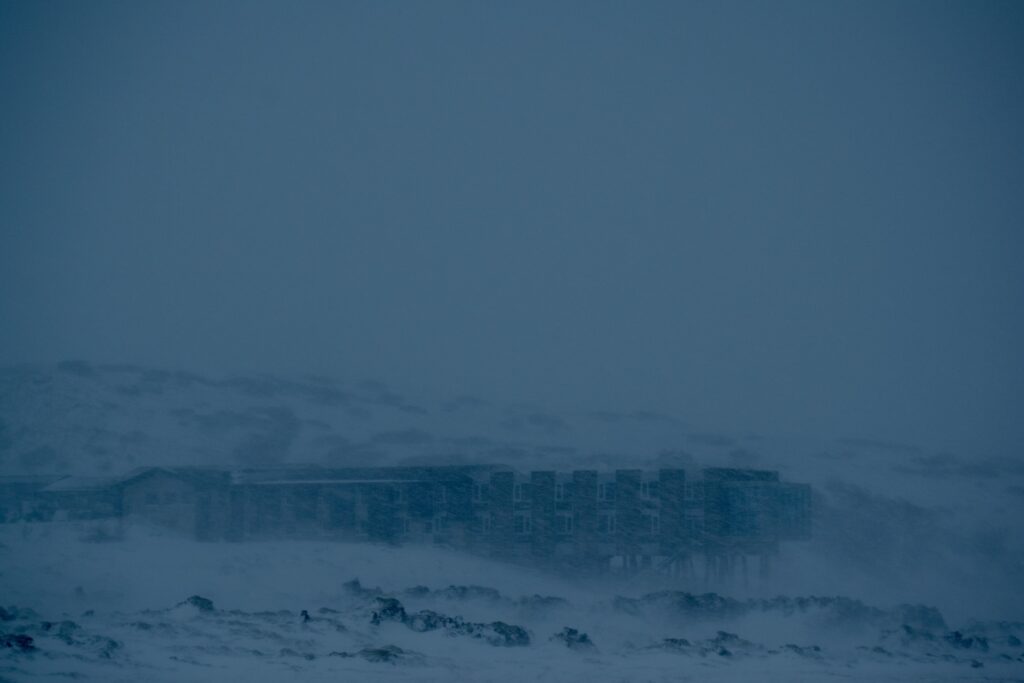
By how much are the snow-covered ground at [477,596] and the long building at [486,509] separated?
1.71 m

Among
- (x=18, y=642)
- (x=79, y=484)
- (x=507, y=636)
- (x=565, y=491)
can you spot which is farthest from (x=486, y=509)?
(x=18, y=642)

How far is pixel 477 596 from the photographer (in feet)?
93.0

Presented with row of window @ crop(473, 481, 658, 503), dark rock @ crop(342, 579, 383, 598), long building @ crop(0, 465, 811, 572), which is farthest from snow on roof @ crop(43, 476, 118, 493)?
row of window @ crop(473, 481, 658, 503)

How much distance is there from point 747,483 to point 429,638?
831 inches

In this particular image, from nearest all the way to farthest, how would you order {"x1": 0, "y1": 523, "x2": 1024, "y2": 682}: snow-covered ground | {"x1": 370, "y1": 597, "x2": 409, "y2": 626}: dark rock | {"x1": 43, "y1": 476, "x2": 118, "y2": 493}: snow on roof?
{"x1": 0, "y1": 523, "x2": 1024, "y2": 682}: snow-covered ground → {"x1": 370, "y1": 597, "x2": 409, "y2": 626}: dark rock → {"x1": 43, "y1": 476, "x2": 118, "y2": 493}: snow on roof

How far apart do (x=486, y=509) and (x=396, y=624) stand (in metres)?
16.0

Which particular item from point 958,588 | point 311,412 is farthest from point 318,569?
point 311,412

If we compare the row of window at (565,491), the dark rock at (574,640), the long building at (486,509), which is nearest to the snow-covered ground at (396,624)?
the dark rock at (574,640)

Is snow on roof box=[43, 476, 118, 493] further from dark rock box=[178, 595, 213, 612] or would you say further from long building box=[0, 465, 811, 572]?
dark rock box=[178, 595, 213, 612]

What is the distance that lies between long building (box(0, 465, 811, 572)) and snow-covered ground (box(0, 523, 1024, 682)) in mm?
1729

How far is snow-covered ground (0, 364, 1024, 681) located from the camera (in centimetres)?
1861

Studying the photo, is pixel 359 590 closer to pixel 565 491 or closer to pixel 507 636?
pixel 507 636

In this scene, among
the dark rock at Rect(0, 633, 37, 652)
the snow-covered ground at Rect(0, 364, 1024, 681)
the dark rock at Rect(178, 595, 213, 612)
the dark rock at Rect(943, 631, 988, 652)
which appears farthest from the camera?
the dark rock at Rect(943, 631, 988, 652)

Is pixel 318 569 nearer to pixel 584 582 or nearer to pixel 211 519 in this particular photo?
pixel 211 519
